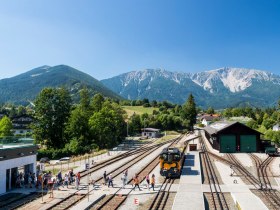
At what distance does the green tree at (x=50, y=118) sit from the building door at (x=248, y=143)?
3674 centimetres

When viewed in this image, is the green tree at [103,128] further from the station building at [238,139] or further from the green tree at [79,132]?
the station building at [238,139]

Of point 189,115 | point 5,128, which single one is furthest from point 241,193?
point 189,115

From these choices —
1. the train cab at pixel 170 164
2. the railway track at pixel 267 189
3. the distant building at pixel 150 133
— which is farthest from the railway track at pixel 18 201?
the distant building at pixel 150 133

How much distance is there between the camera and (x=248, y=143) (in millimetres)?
62188

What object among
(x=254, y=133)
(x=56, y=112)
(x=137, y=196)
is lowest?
(x=137, y=196)

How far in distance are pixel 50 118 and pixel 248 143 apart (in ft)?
135

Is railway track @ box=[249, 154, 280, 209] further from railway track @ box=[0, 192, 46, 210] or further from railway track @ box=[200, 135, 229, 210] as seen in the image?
railway track @ box=[0, 192, 46, 210]

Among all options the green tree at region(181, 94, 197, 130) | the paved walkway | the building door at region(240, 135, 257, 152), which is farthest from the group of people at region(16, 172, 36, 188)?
the green tree at region(181, 94, 197, 130)

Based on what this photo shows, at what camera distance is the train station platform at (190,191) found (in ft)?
73.5

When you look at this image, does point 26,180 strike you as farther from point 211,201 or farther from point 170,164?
point 211,201

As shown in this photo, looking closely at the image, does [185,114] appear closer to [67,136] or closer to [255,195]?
[67,136]

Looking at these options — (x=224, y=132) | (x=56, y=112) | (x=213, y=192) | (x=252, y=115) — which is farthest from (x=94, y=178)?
(x=252, y=115)

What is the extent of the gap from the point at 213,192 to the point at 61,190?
1322 centimetres

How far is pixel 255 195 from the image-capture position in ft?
86.1
